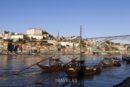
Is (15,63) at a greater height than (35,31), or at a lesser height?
lesser

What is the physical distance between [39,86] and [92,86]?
15.3ft

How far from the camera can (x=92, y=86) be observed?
29109mm

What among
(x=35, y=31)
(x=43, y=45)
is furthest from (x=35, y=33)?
(x=43, y=45)

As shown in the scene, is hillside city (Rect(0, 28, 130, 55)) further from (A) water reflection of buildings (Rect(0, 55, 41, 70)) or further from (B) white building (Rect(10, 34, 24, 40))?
(A) water reflection of buildings (Rect(0, 55, 41, 70))

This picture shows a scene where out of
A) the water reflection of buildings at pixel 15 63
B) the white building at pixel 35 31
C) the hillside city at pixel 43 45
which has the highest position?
the white building at pixel 35 31

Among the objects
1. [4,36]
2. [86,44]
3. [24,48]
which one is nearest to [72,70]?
[24,48]

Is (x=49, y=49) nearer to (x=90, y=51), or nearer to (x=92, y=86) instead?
(x=90, y=51)

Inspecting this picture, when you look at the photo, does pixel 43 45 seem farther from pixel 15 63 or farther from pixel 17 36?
pixel 15 63

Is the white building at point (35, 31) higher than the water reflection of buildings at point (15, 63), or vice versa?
the white building at point (35, 31)

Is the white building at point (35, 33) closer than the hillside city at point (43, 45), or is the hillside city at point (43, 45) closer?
the hillside city at point (43, 45)

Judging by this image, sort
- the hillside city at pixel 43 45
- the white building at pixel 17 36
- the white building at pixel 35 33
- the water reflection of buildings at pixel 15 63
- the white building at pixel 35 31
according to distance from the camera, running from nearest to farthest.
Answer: the water reflection of buildings at pixel 15 63 < the hillside city at pixel 43 45 < the white building at pixel 17 36 < the white building at pixel 35 33 < the white building at pixel 35 31

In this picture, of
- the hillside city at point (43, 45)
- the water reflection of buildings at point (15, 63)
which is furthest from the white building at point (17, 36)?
the water reflection of buildings at point (15, 63)

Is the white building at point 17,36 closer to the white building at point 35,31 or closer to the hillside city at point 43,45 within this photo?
the hillside city at point 43,45

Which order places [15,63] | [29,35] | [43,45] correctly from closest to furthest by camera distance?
[15,63] < [43,45] < [29,35]
